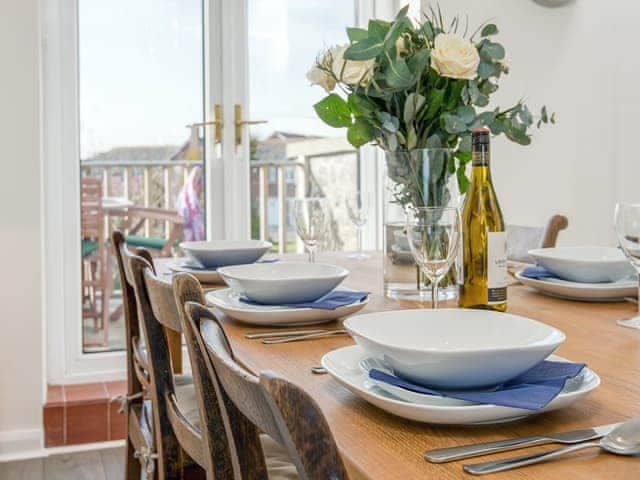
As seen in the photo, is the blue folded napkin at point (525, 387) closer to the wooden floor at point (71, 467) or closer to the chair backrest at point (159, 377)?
the chair backrest at point (159, 377)

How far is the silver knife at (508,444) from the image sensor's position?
0.63 m

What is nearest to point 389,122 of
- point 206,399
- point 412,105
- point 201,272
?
point 412,105

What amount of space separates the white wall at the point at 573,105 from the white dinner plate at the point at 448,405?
2421 millimetres

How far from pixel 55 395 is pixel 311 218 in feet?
5.71

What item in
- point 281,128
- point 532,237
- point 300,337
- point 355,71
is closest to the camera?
point 300,337

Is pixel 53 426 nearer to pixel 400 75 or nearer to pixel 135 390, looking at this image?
pixel 135 390

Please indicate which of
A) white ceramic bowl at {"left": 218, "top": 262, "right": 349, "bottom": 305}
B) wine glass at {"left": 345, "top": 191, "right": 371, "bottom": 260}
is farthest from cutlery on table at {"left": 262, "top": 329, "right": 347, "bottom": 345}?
wine glass at {"left": 345, "top": 191, "right": 371, "bottom": 260}

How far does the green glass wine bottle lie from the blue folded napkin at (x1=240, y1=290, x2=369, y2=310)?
184 mm

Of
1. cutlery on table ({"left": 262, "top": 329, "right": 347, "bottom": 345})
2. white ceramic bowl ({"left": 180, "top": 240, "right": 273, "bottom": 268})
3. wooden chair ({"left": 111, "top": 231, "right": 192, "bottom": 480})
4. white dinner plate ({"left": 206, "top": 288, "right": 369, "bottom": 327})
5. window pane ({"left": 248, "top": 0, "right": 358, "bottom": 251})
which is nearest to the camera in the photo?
cutlery on table ({"left": 262, "top": 329, "right": 347, "bottom": 345})

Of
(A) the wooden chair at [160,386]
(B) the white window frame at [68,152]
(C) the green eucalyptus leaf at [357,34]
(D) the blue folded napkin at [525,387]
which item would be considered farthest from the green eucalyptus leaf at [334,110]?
(B) the white window frame at [68,152]

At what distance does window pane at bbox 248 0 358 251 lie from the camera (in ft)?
11.3

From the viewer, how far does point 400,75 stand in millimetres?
1358

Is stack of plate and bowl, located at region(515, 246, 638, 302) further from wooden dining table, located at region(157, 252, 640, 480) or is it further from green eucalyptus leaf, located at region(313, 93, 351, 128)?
green eucalyptus leaf, located at region(313, 93, 351, 128)

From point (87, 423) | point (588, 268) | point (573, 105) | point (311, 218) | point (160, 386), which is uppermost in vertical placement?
point (573, 105)
